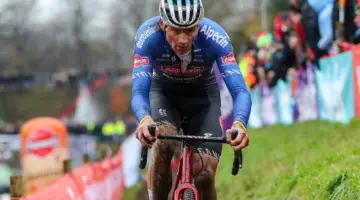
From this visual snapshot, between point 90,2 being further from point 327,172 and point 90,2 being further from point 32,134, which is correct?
point 327,172

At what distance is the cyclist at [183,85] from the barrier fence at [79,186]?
62.7 inches

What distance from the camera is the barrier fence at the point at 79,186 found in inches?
273

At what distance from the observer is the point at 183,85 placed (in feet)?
20.2

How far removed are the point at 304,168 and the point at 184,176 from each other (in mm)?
2703

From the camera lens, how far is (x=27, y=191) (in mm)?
13352

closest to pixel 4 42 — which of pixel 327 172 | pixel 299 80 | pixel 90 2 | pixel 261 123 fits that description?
pixel 90 2

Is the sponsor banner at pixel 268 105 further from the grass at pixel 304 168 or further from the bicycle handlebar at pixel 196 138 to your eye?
the bicycle handlebar at pixel 196 138

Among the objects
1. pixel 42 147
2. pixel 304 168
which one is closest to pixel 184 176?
pixel 304 168

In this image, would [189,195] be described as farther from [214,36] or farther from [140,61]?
[214,36]

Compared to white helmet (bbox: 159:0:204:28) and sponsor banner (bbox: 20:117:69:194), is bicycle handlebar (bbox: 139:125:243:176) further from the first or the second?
sponsor banner (bbox: 20:117:69:194)

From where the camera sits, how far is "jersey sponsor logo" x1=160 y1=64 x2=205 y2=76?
19.3 feet

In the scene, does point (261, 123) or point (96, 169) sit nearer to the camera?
point (96, 169)

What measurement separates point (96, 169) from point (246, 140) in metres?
8.32

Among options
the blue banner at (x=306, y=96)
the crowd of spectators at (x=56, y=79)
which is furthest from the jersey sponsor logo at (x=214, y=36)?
the crowd of spectators at (x=56, y=79)
